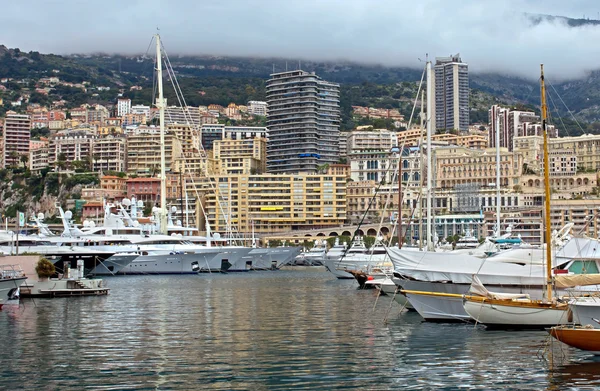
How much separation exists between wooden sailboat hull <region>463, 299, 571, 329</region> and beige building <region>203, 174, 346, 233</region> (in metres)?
146

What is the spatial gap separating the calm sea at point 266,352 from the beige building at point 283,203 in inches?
5247

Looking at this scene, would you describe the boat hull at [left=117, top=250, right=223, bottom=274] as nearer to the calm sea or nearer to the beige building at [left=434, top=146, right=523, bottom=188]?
the calm sea

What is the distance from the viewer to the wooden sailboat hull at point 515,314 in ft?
107

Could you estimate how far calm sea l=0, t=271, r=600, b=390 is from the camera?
2528 centimetres

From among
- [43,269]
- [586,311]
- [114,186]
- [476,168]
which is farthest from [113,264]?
[476,168]

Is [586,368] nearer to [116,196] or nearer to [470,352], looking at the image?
[470,352]

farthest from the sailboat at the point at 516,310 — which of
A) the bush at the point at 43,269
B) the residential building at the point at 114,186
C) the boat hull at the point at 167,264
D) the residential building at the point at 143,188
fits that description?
the residential building at the point at 114,186

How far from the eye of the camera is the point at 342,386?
966 inches

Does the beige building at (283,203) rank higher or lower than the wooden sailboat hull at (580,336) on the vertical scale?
higher

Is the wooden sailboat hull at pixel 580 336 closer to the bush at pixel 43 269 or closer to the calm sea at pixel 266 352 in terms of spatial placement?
the calm sea at pixel 266 352

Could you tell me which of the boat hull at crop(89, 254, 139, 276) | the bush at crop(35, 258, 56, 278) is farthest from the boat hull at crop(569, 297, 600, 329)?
the boat hull at crop(89, 254, 139, 276)

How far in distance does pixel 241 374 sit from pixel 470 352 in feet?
26.1

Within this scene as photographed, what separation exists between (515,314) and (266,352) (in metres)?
9.49

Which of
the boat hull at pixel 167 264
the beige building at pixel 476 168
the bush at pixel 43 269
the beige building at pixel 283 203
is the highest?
the beige building at pixel 476 168
